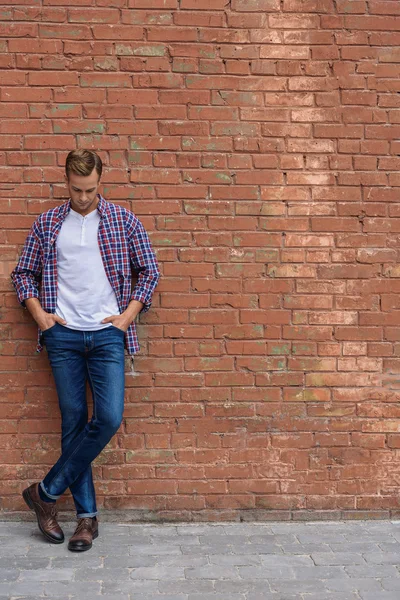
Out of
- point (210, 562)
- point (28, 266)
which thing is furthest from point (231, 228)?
point (210, 562)

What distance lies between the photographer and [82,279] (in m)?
4.47

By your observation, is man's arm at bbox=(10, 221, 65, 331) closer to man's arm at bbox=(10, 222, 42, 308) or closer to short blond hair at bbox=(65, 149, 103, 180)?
man's arm at bbox=(10, 222, 42, 308)

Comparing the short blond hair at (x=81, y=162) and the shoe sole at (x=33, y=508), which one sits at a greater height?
the short blond hair at (x=81, y=162)

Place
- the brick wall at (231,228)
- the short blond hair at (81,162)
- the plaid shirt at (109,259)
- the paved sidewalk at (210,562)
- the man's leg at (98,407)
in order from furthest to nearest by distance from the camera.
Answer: the brick wall at (231,228)
the plaid shirt at (109,259)
the man's leg at (98,407)
the short blond hair at (81,162)
the paved sidewalk at (210,562)

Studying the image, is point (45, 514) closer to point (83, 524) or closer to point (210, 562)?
point (83, 524)

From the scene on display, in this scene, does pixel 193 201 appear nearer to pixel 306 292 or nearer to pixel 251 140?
pixel 251 140

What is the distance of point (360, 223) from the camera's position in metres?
4.84

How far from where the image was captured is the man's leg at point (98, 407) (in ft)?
14.4

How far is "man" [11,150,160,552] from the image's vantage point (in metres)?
4.44

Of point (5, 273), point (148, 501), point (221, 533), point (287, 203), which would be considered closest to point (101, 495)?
point (148, 501)

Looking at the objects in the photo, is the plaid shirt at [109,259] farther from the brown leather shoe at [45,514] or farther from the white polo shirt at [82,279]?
the brown leather shoe at [45,514]

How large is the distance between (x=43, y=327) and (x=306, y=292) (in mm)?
1629

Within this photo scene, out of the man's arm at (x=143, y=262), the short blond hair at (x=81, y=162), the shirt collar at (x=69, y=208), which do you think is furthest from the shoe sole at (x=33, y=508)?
the short blond hair at (x=81, y=162)

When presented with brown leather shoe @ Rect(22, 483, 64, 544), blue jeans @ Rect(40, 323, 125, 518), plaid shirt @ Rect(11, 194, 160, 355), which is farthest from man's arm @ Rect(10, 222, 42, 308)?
brown leather shoe @ Rect(22, 483, 64, 544)
